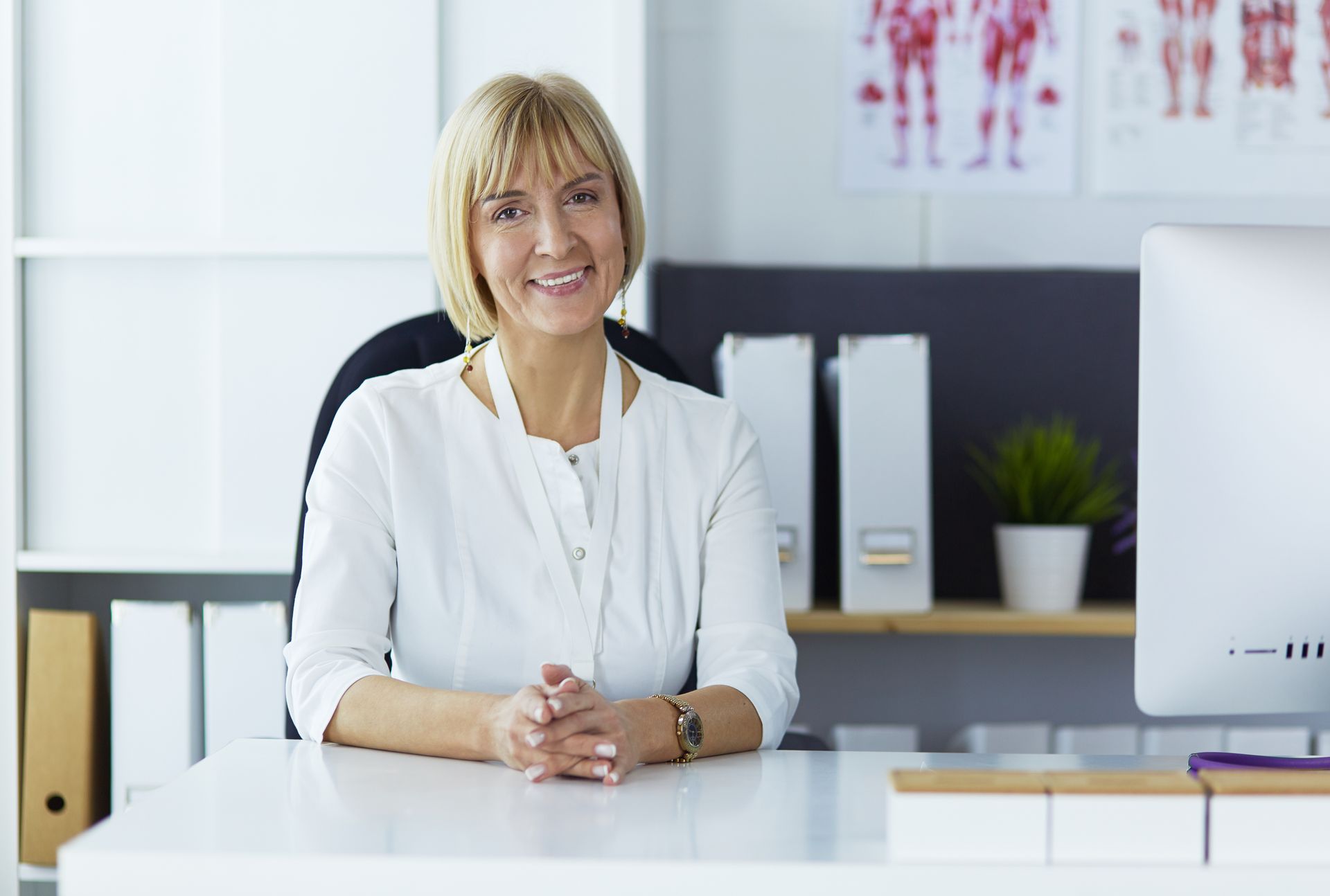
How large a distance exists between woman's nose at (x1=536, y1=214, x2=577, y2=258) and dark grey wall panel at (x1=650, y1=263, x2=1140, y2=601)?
30.4 inches

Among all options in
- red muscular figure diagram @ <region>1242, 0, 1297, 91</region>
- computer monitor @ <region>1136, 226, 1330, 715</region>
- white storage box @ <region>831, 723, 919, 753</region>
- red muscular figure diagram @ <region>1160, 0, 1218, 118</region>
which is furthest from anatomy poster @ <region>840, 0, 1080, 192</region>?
computer monitor @ <region>1136, 226, 1330, 715</region>

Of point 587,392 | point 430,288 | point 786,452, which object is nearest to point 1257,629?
point 587,392

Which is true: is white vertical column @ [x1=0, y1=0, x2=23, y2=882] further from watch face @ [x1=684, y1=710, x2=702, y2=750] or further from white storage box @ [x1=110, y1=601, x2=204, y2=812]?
watch face @ [x1=684, y1=710, x2=702, y2=750]

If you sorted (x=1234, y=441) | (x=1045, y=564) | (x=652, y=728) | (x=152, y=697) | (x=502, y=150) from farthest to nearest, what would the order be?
1. (x=1045, y=564)
2. (x=152, y=697)
3. (x=502, y=150)
4. (x=652, y=728)
5. (x=1234, y=441)

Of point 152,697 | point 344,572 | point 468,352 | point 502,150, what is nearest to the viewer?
point 344,572

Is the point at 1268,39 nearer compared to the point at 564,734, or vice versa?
the point at 564,734

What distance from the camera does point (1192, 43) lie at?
2232 mm

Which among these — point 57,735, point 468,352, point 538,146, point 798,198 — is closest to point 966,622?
point 798,198

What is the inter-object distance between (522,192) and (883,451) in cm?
78

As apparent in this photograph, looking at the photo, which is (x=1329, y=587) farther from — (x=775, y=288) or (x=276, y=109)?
(x=276, y=109)

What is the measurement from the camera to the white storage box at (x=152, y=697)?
6.28 feet

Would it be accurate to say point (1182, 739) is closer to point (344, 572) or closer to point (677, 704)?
point (677, 704)

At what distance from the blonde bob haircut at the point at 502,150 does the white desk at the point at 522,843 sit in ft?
2.28

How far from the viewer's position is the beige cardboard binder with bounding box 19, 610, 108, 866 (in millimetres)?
1926
